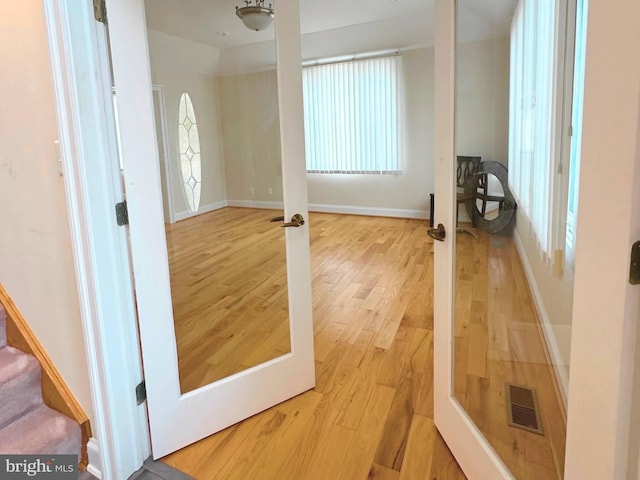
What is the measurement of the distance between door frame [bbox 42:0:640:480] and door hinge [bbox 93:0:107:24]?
2 cm

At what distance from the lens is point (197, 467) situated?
1622mm

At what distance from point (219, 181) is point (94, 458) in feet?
4.17

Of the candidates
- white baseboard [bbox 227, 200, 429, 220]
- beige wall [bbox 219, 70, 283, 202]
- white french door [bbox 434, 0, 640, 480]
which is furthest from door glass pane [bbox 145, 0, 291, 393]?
white baseboard [bbox 227, 200, 429, 220]

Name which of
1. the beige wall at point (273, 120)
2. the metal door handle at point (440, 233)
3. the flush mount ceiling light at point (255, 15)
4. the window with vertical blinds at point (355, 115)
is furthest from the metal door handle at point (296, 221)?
→ the window with vertical blinds at point (355, 115)

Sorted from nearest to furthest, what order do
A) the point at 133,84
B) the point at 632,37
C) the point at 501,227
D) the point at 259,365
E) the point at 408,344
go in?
the point at 632,37, the point at 133,84, the point at 259,365, the point at 501,227, the point at 408,344

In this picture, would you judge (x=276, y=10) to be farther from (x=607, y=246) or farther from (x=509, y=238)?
(x=509, y=238)

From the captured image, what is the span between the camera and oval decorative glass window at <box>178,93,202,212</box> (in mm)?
1769

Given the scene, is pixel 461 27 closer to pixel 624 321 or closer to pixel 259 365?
pixel 624 321

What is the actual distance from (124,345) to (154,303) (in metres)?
0.18

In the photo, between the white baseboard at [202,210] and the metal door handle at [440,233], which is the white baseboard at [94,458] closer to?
the white baseboard at [202,210]

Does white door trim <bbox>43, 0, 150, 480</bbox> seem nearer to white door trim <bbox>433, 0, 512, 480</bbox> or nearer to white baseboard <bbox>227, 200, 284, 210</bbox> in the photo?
white baseboard <bbox>227, 200, 284, 210</bbox>

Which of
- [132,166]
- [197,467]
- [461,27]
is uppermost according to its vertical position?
[461,27]

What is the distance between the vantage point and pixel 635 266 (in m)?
0.70

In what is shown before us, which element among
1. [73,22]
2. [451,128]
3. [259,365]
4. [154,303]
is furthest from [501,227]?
[73,22]
